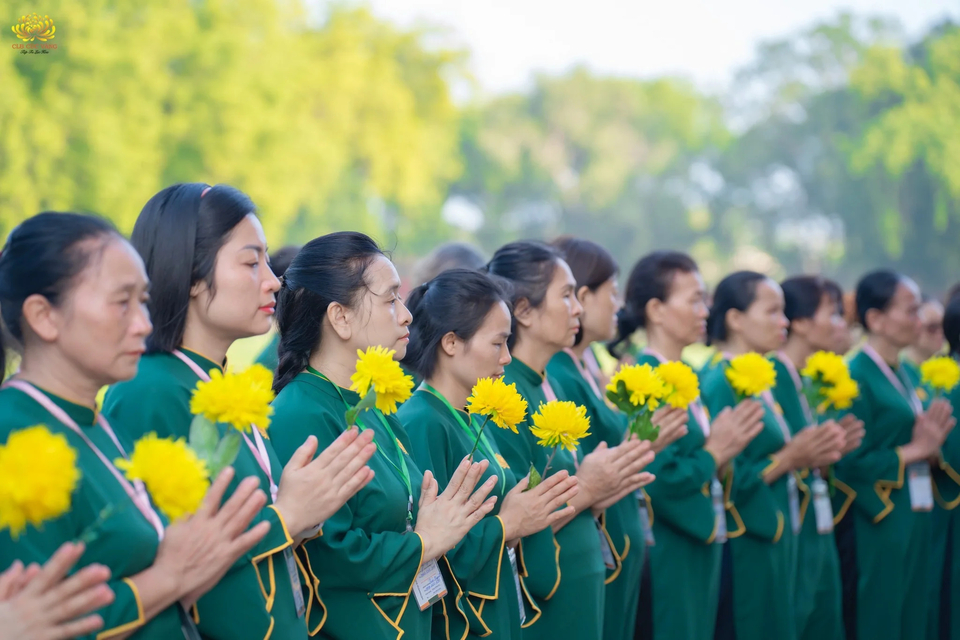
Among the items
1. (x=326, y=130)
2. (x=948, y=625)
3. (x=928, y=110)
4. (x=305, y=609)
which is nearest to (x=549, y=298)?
(x=305, y=609)

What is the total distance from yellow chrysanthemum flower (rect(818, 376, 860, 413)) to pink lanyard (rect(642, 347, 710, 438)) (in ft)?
2.62

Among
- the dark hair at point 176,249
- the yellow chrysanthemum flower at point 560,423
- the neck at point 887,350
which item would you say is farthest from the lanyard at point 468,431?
the neck at point 887,350

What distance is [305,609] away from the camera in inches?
107

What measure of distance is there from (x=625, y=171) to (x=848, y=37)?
9392mm

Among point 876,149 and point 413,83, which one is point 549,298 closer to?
point 413,83

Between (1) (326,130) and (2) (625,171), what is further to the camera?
(2) (625,171)

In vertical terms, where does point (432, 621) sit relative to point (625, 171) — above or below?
below

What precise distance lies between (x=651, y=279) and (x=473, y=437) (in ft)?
6.72

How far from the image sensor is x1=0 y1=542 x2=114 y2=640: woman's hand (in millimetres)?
1865

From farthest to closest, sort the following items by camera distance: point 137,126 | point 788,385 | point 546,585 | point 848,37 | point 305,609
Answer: point 848,37 → point 137,126 → point 788,385 → point 546,585 → point 305,609

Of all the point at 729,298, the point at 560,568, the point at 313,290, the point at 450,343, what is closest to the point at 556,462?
the point at 560,568

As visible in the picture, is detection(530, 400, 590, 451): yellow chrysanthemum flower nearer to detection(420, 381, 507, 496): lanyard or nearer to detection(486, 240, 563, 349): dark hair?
detection(420, 381, 507, 496): lanyard

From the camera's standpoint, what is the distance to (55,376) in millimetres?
2158

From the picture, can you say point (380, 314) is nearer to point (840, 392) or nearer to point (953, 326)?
point (840, 392)
